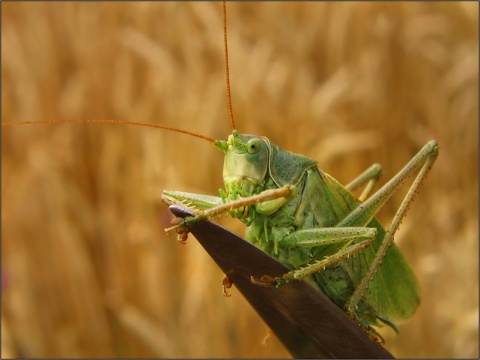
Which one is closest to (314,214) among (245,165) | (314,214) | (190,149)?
(314,214)

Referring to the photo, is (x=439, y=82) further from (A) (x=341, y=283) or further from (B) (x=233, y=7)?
(A) (x=341, y=283)

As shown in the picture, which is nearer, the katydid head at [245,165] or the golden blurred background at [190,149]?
the katydid head at [245,165]

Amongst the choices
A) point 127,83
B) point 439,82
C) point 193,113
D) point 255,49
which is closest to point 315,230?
point 193,113

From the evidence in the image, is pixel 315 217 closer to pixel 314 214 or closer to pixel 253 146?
pixel 314 214

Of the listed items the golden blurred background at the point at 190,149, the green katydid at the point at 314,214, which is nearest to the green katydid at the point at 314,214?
the green katydid at the point at 314,214

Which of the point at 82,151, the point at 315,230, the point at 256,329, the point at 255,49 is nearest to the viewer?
the point at 315,230

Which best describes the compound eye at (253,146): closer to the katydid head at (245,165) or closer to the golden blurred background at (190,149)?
the katydid head at (245,165)
